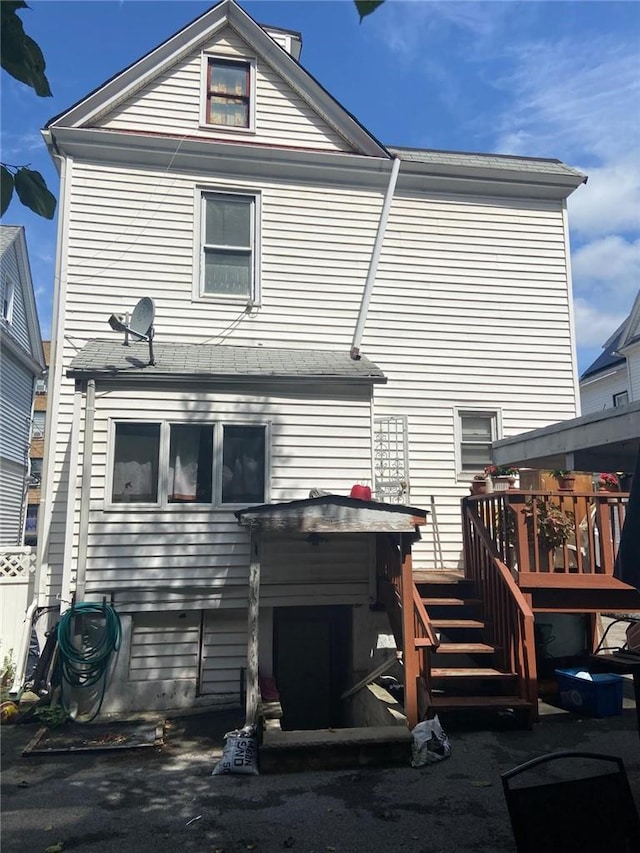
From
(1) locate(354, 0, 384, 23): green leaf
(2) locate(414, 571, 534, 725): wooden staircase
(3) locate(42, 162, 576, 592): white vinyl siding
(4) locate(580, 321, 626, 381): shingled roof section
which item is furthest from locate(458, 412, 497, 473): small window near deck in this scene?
(4) locate(580, 321, 626, 381): shingled roof section

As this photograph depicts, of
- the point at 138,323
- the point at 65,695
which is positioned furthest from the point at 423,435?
the point at 65,695

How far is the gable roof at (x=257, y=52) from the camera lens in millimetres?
9906

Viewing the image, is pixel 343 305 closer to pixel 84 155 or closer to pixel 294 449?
pixel 294 449

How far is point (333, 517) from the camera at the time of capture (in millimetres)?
6816

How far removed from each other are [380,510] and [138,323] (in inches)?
157

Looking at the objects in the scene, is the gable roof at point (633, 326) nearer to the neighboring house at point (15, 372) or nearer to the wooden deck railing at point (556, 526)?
the wooden deck railing at point (556, 526)

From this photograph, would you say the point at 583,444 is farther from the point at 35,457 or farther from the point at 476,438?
the point at 35,457

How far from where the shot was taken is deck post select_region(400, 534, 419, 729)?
636cm

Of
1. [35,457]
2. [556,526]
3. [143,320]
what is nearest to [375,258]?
[143,320]

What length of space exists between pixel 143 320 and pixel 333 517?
3661 mm

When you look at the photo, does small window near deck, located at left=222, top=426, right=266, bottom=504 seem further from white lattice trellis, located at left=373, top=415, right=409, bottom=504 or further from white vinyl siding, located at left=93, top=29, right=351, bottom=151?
white vinyl siding, located at left=93, top=29, right=351, bottom=151

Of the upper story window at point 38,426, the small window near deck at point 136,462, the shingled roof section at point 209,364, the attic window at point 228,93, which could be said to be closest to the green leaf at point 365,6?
the shingled roof section at point 209,364

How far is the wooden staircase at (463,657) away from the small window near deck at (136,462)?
3.49 metres

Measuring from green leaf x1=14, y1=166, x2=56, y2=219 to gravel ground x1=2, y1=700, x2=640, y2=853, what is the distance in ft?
12.9
